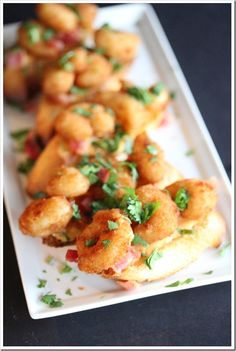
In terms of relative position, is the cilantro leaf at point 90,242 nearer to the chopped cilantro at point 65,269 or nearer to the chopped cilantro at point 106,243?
the chopped cilantro at point 106,243

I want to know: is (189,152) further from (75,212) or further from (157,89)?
(75,212)

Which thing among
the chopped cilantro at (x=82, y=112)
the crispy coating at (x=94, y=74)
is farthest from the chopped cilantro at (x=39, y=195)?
the crispy coating at (x=94, y=74)

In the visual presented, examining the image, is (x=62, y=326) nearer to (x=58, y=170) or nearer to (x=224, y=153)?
(x=58, y=170)

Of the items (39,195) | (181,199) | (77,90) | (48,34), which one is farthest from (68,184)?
(48,34)

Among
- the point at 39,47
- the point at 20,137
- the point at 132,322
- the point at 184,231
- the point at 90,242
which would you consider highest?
the point at 39,47

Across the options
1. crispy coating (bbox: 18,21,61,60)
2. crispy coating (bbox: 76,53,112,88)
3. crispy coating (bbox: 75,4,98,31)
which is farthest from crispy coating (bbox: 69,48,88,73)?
crispy coating (bbox: 75,4,98,31)

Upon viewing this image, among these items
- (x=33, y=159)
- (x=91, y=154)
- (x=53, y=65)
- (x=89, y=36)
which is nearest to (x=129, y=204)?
(x=91, y=154)

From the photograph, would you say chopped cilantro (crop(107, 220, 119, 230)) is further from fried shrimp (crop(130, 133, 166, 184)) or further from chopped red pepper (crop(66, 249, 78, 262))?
fried shrimp (crop(130, 133, 166, 184))
